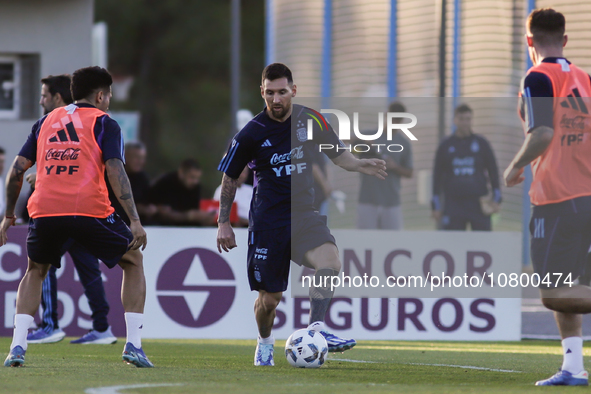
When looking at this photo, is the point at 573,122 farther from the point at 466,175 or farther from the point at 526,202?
the point at 526,202

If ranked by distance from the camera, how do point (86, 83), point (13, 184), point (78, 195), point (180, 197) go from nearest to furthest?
point (78, 195) < point (86, 83) < point (13, 184) < point (180, 197)

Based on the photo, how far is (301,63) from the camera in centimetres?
1834

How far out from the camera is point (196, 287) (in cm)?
959

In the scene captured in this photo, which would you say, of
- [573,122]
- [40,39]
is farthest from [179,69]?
[573,122]

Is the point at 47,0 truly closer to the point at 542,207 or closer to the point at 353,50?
the point at 353,50

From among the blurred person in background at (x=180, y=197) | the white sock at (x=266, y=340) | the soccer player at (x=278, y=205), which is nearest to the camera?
the soccer player at (x=278, y=205)

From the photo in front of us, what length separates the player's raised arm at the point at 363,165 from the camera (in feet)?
21.4

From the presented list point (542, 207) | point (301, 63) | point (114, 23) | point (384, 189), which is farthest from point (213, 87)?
point (542, 207)

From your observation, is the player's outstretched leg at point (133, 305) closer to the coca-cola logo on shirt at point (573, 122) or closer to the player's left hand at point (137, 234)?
the player's left hand at point (137, 234)

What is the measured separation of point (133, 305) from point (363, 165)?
72.5 inches

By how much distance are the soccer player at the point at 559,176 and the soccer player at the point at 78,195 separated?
2458 mm

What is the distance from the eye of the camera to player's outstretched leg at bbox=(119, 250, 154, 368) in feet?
20.5

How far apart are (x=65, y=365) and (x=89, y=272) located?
7.11 ft

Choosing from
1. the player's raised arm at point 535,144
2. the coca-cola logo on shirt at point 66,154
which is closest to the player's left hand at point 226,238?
the coca-cola logo on shirt at point 66,154
